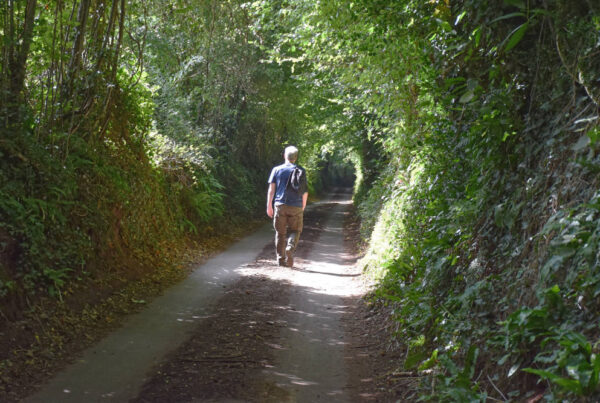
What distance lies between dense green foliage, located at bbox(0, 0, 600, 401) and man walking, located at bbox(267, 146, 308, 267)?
165cm

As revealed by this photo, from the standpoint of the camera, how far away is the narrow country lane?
431cm

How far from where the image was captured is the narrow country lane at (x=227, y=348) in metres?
4.31

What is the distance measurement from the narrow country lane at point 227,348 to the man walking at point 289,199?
0.97 meters

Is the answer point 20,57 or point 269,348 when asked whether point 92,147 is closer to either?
point 20,57

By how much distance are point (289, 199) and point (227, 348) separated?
487 cm

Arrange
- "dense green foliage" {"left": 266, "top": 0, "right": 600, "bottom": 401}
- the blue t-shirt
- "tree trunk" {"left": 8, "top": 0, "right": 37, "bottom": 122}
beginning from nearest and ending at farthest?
"dense green foliage" {"left": 266, "top": 0, "right": 600, "bottom": 401}, "tree trunk" {"left": 8, "top": 0, "right": 37, "bottom": 122}, the blue t-shirt

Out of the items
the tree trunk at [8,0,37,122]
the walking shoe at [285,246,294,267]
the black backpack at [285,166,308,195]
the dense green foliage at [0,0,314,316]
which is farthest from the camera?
the walking shoe at [285,246,294,267]

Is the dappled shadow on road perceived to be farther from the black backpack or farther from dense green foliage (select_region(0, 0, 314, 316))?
dense green foliage (select_region(0, 0, 314, 316))

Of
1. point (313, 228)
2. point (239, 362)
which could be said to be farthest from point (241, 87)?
point (239, 362)

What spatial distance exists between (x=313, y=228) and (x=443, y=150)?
496 inches

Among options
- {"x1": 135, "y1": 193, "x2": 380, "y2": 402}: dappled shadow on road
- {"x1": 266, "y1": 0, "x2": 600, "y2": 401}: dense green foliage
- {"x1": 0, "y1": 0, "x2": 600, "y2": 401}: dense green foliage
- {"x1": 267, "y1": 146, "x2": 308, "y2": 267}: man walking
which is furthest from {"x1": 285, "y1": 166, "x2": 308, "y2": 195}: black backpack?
{"x1": 266, "y1": 0, "x2": 600, "y2": 401}: dense green foliage

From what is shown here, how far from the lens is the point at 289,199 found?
9.91 meters

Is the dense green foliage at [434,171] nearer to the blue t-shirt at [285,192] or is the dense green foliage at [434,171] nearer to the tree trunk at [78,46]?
the tree trunk at [78,46]

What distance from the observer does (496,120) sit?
432 centimetres
